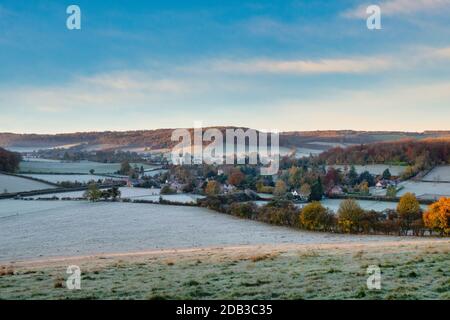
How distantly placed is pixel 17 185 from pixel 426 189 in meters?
68.9

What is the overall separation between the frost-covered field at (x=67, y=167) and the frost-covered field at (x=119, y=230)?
33083 millimetres

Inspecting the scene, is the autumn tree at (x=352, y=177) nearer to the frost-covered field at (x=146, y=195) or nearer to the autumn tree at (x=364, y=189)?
the autumn tree at (x=364, y=189)

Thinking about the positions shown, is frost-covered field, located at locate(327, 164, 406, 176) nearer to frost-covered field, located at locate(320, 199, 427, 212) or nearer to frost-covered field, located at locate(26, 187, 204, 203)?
frost-covered field, located at locate(320, 199, 427, 212)

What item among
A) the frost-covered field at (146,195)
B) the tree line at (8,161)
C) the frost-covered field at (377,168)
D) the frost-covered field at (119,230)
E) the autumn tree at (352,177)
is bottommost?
→ the frost-covered field at (119,230)

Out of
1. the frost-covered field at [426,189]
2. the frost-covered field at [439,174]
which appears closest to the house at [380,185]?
the frost-covered field at [426,189]

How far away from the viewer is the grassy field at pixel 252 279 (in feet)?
38.3

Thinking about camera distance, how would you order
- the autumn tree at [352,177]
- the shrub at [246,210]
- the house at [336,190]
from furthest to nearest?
the autumn tree at [352,177], the house at [336,190], the shrub at [246,210]

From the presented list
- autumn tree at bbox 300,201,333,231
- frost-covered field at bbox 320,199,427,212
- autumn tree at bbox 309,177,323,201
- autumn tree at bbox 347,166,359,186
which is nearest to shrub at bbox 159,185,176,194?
autumn tree at bbox 309,177,323,201

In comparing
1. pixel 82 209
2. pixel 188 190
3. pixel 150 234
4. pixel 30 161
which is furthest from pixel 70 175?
pixel 150 234

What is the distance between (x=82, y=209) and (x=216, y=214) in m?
18.2

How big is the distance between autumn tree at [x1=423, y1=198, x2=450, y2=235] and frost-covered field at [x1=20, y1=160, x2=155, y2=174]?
74.3m

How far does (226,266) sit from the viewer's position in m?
17.6

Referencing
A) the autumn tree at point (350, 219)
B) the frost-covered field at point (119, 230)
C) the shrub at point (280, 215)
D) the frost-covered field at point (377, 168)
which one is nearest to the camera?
the frost-covered field at point (119, 230)
